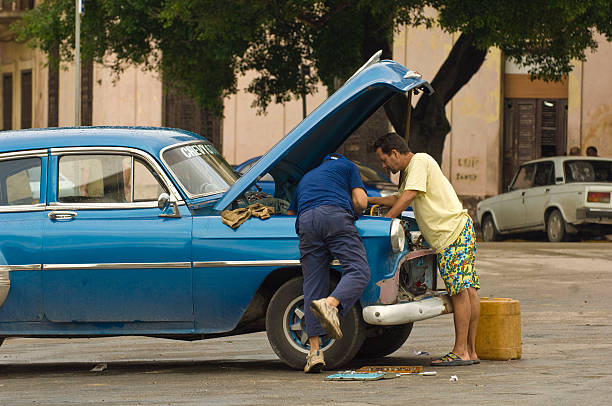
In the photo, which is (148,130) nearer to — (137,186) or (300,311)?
(137,186)

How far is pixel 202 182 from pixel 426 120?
1475cm

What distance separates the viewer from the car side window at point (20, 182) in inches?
366

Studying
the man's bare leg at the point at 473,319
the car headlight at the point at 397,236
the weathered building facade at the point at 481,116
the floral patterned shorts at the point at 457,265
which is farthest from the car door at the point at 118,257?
the weathered building facade at the point at 481,116

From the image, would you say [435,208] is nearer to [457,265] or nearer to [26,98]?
[457,265]

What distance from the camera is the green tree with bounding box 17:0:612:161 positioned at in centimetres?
2167

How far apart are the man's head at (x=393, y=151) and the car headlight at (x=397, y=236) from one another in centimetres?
47

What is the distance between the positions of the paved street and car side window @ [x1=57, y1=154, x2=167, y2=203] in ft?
4.18

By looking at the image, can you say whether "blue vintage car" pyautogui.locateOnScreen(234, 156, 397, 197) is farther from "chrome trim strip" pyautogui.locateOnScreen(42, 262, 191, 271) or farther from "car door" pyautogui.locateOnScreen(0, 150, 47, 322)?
"chrome trim strip" pyautogui.locateOnScreen(42, 262, 191, 271)

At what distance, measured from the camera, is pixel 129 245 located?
29.2ft

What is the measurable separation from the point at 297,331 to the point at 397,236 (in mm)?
964

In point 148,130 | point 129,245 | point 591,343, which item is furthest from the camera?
point 591,343

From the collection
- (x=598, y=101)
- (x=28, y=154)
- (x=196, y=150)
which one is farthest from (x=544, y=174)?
(x=28, y=154)

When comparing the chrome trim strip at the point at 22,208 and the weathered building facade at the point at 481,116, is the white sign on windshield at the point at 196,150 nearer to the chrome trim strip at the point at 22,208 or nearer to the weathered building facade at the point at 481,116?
the chrome trim strip at the point at 22,208

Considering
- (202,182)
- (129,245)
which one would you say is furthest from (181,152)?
(129,245)
